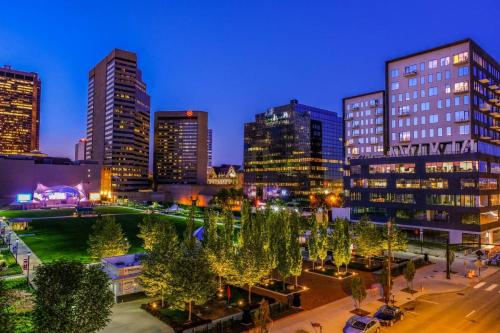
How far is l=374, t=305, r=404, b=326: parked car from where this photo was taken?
29469 mm

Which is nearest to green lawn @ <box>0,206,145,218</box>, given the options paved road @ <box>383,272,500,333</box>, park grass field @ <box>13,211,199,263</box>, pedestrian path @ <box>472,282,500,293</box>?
park grass field @ <box>13,211,199,263</box>

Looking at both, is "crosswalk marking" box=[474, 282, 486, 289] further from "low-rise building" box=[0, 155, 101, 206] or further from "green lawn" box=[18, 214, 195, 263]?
"low-rise building" box=[0, 155, 101, 206]

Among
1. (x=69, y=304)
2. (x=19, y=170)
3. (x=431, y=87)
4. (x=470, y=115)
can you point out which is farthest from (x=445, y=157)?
(x=19, y=170)

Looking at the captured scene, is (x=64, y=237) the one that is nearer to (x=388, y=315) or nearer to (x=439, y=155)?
(x=388, y=315)

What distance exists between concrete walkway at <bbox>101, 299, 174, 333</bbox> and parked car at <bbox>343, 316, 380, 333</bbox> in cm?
1374

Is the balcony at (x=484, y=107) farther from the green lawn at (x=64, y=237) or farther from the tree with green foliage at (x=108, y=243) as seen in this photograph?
the tree with green foliage at (x=108, y=243)

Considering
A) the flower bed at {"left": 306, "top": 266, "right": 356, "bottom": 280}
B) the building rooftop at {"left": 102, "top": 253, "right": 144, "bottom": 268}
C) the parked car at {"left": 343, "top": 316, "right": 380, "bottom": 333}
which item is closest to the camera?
the parked car at {"left": 343, "top": 316, "right": 380, "bottom": 333}

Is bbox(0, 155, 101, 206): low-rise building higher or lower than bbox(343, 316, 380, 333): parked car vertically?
higher

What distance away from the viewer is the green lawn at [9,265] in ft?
145

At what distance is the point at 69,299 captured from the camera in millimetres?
20000

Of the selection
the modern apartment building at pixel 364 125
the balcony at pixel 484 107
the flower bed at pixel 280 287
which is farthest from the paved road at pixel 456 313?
the modern apartment building at pixel 364 125

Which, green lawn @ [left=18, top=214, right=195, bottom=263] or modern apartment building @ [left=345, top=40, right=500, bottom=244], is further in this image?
modern apartment building @ [left=345, top=40, right=500, bottom=244]

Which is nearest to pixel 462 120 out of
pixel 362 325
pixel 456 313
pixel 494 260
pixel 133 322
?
pixel 494 260

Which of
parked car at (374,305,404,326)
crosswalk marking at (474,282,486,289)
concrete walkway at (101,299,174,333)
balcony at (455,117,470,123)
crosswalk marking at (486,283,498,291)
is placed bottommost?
crosswalk marking at (474,282,486,289)
